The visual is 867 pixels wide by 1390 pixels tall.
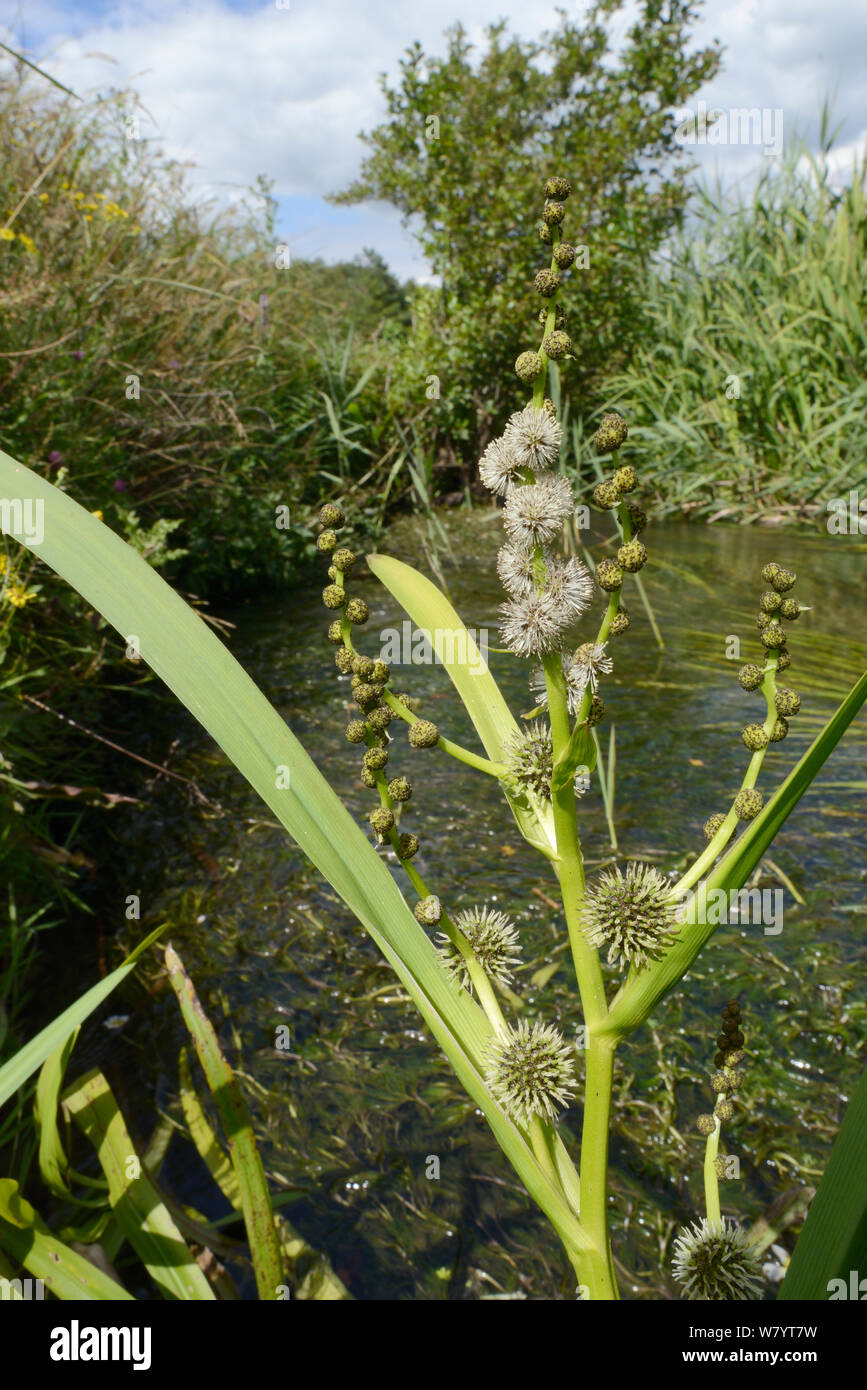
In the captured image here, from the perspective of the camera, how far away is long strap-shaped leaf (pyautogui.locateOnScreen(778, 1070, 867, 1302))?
1.90 feet

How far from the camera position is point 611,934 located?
2.48 feet

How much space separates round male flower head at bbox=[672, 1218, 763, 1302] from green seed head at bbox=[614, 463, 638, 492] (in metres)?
0.64

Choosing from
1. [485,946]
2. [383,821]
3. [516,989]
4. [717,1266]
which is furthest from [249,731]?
[516,989]

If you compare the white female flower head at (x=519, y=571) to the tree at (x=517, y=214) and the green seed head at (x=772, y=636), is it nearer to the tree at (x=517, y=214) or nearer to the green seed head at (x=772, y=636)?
the green seed head at (x=772, y=636)

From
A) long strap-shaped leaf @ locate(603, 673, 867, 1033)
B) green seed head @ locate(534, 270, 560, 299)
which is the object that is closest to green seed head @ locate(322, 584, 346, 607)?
green seed head @ locate(534, 270, 560, 299)

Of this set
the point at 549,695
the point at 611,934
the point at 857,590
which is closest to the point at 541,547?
the point at 549,695

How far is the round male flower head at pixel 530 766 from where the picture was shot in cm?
83

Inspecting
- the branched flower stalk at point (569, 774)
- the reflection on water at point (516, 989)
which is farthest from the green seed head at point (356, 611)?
the reflection on water at point (516, 989)

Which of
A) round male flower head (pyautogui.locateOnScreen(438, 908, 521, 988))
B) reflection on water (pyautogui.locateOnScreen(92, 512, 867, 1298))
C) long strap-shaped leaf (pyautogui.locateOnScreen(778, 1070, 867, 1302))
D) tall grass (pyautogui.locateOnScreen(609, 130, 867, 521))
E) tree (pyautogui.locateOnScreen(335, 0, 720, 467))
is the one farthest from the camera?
tree (pyautogui.locateOnScreen(335, 0, 720, 467))

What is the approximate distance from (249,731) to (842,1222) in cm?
58

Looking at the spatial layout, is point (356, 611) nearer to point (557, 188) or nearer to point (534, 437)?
point (534, 437)

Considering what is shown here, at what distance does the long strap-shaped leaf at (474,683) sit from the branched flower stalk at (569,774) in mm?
11

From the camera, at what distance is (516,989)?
2.07 metres

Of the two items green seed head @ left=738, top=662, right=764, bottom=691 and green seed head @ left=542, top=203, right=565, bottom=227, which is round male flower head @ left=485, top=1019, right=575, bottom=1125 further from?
green seed head @ left=542, top=203, right=565, bottom=227
